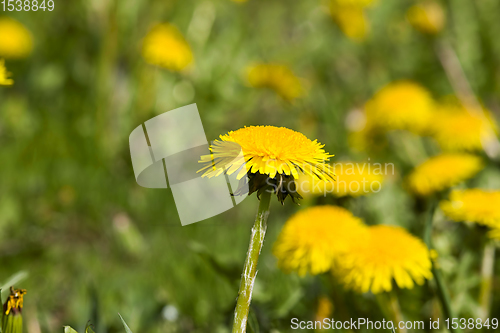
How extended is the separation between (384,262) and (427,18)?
1.43m

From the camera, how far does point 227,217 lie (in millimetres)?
1712

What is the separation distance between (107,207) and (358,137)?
1111mm

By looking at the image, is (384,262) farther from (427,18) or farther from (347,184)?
(427,18)

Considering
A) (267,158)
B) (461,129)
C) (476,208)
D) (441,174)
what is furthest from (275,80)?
(267,158)

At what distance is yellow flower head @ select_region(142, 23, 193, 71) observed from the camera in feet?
6.18

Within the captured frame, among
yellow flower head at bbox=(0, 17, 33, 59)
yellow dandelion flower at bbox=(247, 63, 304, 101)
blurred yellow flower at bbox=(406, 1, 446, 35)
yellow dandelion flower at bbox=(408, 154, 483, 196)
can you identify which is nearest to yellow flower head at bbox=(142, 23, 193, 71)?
yellow dandelion flower at bbox=(247, 63, 304, 101)

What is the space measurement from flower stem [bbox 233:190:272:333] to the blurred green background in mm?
124

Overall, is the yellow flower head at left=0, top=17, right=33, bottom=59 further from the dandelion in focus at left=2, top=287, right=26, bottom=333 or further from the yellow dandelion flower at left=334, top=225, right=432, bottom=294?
the yellow dandelion flower at left=334, top=225, right=432, bottom=294

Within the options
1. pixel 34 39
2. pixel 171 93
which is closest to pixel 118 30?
pixel 171 93

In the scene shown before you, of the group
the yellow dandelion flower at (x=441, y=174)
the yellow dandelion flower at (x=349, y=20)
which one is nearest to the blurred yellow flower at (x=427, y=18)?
the yellow dandelion flower at (x=349, y=20)

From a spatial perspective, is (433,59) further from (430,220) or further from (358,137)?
(430,220)

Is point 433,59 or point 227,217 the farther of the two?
point 433,59

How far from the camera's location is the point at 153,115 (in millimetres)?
1908

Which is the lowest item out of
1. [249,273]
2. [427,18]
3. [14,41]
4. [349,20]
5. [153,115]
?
[249,273]
